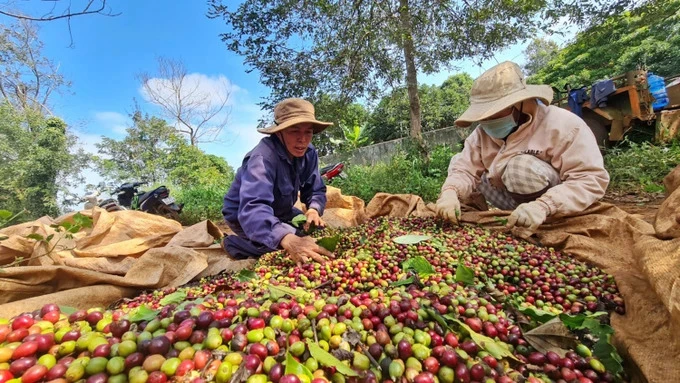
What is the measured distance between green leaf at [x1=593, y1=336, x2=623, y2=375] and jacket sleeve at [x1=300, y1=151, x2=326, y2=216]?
2.47 m

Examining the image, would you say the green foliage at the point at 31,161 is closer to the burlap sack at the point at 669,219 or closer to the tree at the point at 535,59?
the burlap sack at the point at 669,219

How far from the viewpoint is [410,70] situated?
7.22 m

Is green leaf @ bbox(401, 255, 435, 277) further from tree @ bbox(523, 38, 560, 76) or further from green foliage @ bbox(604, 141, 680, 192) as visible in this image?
tree @ bbox(523, 38, 560, 76)

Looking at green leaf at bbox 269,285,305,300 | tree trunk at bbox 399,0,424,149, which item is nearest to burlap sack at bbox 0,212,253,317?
green leaf at bbox 269,285,305,300

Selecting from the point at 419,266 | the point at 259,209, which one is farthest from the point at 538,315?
the point at 259,209

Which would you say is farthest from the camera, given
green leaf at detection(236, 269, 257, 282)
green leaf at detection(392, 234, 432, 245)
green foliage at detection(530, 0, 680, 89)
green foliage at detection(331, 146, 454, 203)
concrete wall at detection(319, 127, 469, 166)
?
green foliage at detection(530, 0, 680, 89)

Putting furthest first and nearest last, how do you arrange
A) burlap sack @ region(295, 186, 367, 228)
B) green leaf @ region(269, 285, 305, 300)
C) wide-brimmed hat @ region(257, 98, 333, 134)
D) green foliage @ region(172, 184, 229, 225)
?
green foliage @ region(172, 184, 229, 225) < burlap sack @ region(295, 186, 367, 228) < wide-brimmed hat @ region(257, 98, 333, 134) < green leaf @ region(269, 285, 305, 300)

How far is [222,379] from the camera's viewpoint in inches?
31.0

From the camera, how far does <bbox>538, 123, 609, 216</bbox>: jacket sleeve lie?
7.13ft

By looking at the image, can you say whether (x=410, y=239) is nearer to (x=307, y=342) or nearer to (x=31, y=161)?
(x=307, y=342)

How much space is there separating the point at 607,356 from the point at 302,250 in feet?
4.80

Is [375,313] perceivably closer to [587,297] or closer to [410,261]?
[410,261]

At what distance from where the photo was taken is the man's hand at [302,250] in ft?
6.61

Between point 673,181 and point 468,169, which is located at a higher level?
point 468,169
